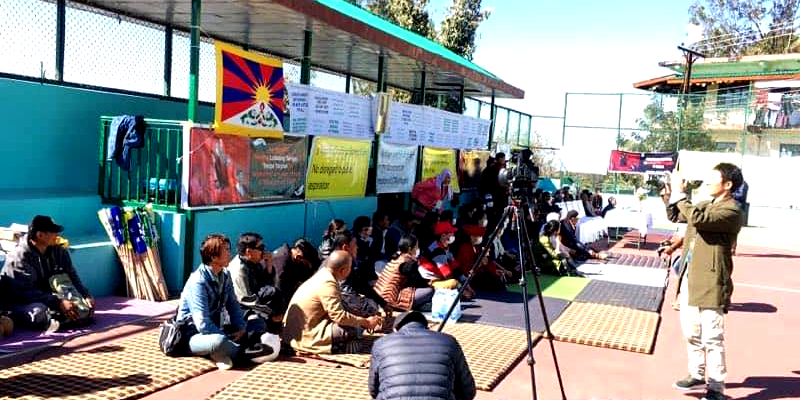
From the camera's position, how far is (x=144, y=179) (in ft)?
28.6

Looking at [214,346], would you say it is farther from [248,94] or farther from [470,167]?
[470,167]

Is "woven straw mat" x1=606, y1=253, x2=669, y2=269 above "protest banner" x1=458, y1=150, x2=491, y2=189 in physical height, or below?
below

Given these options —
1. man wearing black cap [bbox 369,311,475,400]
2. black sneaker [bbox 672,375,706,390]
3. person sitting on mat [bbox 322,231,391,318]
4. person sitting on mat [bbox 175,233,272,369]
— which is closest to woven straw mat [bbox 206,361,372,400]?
person sitting on mat [bbox 175,233,272,369]

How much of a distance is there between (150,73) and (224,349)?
21.4 feet

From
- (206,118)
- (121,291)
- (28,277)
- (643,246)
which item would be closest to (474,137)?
(643,246)

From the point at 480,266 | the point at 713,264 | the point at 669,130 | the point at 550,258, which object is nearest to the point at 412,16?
the point at 669,130

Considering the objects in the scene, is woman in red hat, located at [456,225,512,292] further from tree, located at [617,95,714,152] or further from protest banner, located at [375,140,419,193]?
tree, located at [617,95,714,152]

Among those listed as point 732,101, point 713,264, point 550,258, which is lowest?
point 550,258

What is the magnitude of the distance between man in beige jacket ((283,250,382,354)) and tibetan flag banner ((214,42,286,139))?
2.85 metres

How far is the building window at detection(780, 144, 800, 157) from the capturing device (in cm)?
2356

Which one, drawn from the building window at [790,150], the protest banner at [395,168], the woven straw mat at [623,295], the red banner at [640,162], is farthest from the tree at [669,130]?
the woven straw mat at [623,295]

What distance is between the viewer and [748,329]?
7.88 metres

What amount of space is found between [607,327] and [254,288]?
3.68m

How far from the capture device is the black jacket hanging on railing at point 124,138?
8.06 metres
